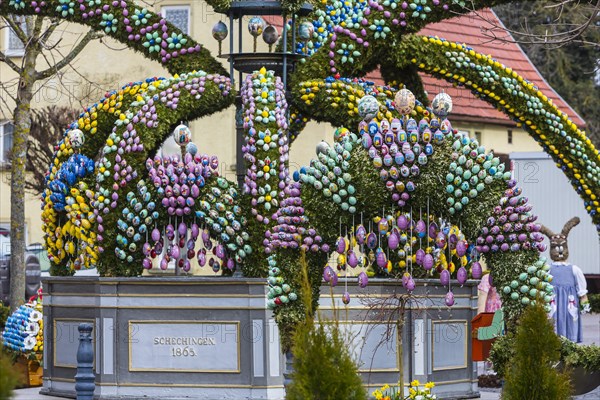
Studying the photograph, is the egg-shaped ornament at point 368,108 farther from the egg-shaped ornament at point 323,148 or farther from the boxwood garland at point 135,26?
Result: the boxwood garland at point 135,26

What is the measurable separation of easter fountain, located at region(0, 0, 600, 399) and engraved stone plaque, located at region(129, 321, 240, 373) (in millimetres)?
14

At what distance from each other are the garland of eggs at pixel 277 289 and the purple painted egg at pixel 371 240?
0.83 meters

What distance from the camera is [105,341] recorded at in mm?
13688

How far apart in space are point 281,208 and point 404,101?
148 centimetres

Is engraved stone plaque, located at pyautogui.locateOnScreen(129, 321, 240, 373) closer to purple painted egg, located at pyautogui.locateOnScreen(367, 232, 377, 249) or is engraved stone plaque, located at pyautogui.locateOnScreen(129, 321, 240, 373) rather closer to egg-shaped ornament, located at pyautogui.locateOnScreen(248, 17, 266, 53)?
purple painted egg, located at pyautogui.locateOnScreen(367, 232, 377, 249)

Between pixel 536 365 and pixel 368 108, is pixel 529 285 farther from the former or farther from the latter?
pixel 536 365

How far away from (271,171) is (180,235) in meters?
1.11

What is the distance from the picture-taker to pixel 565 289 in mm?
18281

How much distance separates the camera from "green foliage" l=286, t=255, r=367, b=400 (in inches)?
322

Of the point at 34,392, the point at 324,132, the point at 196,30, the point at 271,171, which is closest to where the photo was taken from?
the point at 271,171

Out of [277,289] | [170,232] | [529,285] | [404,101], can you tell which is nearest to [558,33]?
[404,101]

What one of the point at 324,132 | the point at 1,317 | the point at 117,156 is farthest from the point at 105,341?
the point at 324,132

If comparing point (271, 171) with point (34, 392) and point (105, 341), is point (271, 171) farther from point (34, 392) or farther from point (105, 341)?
point (34, 392)

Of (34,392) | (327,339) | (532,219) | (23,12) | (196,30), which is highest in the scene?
(196,30)
